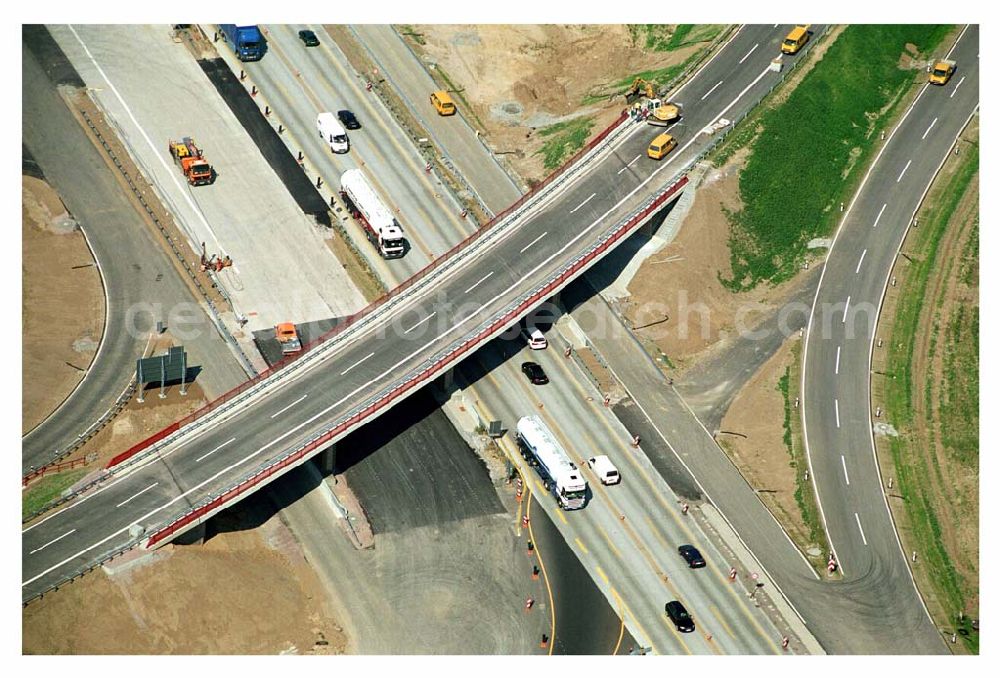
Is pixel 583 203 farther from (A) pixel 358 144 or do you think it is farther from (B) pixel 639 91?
(A) pixel 358 144

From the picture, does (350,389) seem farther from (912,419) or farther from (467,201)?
(912,419)

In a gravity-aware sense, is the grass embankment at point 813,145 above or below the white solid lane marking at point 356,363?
Result: below

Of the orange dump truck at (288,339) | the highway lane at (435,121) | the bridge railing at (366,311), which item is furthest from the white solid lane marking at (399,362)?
the highway lane at (435,121)

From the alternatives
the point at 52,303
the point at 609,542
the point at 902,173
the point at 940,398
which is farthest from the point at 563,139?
the point at 52,303

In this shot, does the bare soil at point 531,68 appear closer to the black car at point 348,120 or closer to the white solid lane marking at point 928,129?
the black car at point 348,120

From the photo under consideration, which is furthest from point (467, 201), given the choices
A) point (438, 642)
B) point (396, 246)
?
point (438, 642)

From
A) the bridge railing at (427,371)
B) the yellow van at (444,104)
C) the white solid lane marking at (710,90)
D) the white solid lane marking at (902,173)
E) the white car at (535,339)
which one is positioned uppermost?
the yellow van at (444,104)
